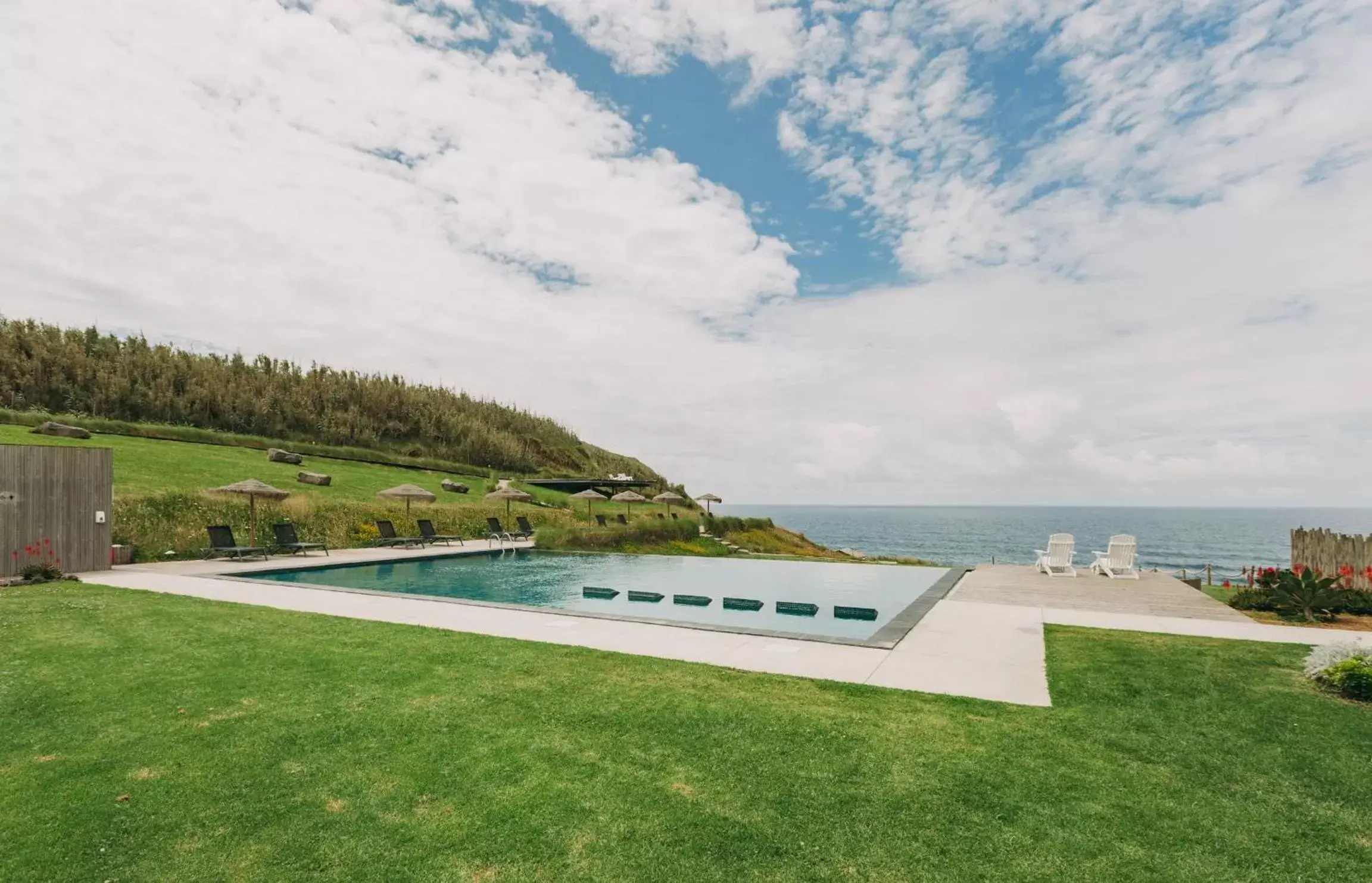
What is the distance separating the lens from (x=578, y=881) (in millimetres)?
2549

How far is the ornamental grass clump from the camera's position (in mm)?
4801

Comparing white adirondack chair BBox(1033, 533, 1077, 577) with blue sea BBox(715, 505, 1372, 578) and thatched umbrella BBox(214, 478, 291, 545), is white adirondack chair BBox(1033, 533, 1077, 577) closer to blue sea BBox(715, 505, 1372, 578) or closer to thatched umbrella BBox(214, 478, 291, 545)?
blue sea BBox(715, 505, 1372, 578)

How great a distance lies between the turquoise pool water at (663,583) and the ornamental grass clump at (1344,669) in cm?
431

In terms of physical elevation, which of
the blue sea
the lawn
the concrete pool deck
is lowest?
the blue sea

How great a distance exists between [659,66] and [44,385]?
2879 cm

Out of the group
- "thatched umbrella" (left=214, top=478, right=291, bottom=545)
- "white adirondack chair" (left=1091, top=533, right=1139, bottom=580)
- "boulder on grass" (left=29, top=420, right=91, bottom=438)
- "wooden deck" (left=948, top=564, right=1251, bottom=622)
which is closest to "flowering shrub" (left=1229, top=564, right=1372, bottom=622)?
"wooden deck" (left=948, top=564, right=1251, bottom=622)

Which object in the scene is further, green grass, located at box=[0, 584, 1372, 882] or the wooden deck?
the wooden deck

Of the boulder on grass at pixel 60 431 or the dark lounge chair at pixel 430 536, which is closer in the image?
the dark lounge chair at pixel 430 536

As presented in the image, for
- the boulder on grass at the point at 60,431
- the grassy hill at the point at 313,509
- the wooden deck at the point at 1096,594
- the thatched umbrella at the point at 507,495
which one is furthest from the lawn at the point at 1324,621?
the boulder on grass at the point at 60,431

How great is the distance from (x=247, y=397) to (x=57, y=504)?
21881mm

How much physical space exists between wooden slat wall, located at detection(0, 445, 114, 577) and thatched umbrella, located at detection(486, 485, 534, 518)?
11912 millimetres

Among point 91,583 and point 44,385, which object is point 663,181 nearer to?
point 91,583

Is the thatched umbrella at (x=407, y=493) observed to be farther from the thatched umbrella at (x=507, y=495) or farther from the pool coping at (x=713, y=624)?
the thatched umbrella at (x=507, y=495)

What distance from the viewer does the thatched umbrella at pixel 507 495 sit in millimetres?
24234
